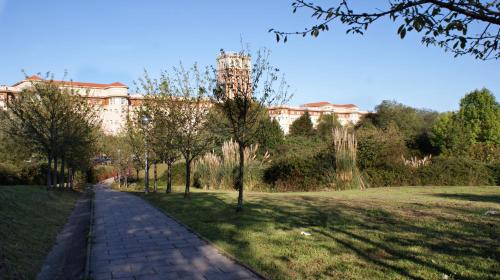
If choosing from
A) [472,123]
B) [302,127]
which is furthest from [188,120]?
[302,127]

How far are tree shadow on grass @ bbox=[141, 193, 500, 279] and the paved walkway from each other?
1.18 feet

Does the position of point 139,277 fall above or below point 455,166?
below

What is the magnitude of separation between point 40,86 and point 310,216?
50.2ft

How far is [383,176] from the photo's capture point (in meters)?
19.9

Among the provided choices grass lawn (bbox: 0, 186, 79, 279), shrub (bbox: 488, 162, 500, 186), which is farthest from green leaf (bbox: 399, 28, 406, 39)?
shrub (bbox: 488, 162, 500, 186)

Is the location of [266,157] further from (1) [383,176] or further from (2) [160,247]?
(2) [160,247]

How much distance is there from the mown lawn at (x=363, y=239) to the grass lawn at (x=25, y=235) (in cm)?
283

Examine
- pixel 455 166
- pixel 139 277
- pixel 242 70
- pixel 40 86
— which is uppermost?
pixel 40 86

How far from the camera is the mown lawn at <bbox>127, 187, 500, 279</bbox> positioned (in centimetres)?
487

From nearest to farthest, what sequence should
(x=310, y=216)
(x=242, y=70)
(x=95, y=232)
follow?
(x=95, y=232)
(x=310, y=216)
(x=242, y=70)

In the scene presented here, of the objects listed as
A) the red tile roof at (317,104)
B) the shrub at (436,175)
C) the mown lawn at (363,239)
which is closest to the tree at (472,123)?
the shrub at (436,175)

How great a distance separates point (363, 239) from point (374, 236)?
0.88 feet

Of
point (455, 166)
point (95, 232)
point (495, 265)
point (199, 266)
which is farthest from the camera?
point (455, 166)

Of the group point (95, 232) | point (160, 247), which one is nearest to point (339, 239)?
point (160, 247)
